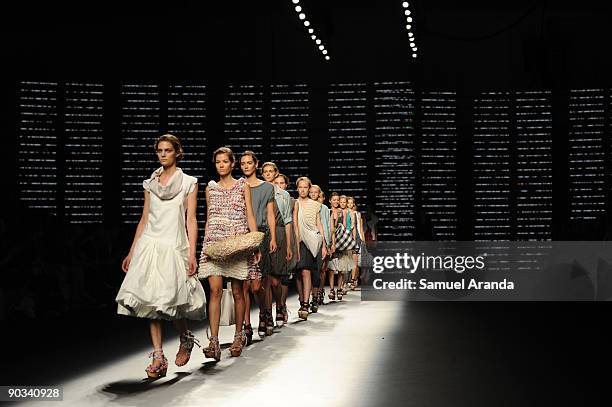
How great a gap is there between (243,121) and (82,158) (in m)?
3.06

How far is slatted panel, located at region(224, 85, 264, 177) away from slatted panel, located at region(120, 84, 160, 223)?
1266 mm

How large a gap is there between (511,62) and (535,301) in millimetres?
7014

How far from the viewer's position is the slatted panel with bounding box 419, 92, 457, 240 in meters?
19.2

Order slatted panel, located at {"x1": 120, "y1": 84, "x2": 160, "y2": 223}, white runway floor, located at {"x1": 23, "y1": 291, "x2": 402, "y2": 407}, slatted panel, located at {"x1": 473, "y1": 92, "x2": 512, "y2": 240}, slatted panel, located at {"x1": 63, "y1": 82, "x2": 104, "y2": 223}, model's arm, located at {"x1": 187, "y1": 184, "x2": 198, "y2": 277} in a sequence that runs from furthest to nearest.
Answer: slatted panel, located at {"x1": 473, "y1": 92, "x2": 512, "y2": 240}, slatted panel, located at {"x1": 120, "y1": 84, "x2": 160, "y2": 223}, slatted panel, located at {"x1": 63, "y1": 82, "x2": 104, "y2": 223}, model's arm, located at {"x1": 187, "y1": 184, "x2": 198, "y2": 277}, white runway floor, located at {"x1": 23, "y1": 291, "x2": 402, "y2": 407}

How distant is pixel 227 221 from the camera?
21.7ft

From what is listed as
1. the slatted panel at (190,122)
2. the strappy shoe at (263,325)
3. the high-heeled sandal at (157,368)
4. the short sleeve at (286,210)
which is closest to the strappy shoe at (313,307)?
the short sleeve at (286,210)

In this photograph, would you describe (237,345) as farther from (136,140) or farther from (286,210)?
(136,140)

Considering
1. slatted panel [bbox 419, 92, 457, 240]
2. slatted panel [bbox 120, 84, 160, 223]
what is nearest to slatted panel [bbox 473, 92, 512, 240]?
slatted panel [bbox 419, 92, 457, 240]

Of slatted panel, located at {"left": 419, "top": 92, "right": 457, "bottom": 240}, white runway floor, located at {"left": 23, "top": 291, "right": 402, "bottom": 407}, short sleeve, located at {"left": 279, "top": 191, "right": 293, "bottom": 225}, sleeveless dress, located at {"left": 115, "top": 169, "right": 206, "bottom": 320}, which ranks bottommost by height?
white runway floor, located at {"left": 23, "top": 291, "right": 402, "bottom": 407}

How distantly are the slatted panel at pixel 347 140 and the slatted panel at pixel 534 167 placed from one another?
275 cm

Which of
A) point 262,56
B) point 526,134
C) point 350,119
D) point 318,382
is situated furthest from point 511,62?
point 318,382

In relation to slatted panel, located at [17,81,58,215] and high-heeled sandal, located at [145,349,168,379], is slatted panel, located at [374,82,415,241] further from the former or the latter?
high-heeled sandal, located at [145,349,168,379]

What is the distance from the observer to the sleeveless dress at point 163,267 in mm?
5547

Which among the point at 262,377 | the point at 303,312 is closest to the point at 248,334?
the point at 262,377
